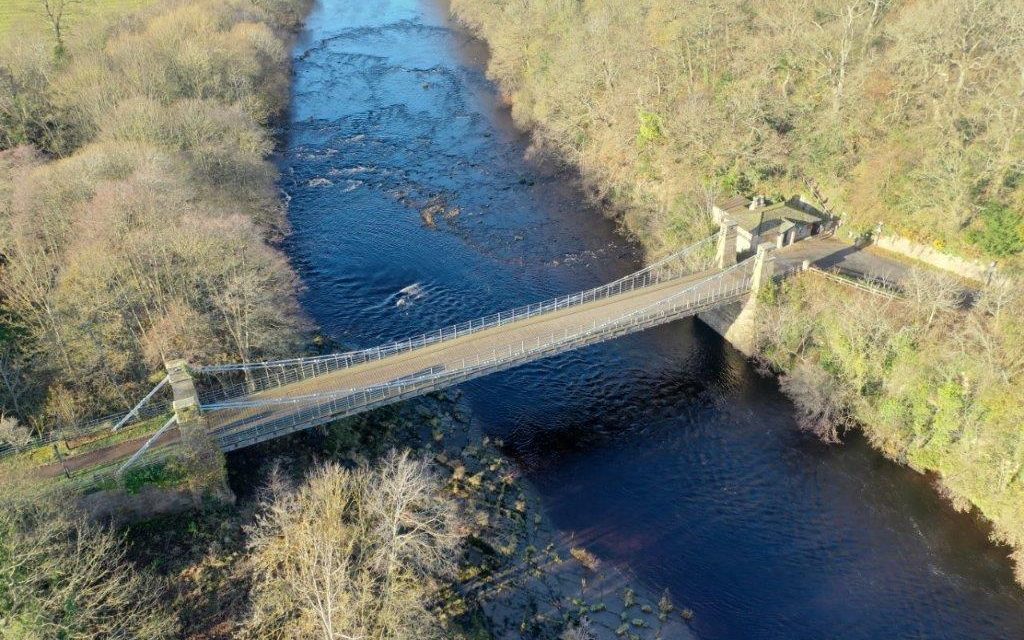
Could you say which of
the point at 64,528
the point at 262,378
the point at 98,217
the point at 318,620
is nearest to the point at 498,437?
the point at 262,378

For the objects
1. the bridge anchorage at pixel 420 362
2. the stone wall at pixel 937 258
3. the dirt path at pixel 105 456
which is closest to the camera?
the dirt path at pixel 105 456

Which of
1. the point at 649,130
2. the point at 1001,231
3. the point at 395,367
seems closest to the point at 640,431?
the point at 395,367

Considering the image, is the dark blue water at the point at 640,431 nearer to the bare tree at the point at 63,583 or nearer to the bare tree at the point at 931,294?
the bare tree at the point at 931,294

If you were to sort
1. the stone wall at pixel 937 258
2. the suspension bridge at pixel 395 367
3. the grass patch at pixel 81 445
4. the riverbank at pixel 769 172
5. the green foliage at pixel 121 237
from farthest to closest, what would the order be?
the stone wall at pixel 937 258 < the riverbank at pixel 769 172 < the green foliage at pixel 121 237 < the suspension bridge at pixel 395 367 < the grass patch at pixel 81 445

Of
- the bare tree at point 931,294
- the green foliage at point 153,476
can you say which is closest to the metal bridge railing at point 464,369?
the green foliage at point 153,476

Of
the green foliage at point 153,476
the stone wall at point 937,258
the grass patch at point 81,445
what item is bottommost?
the green foliage at point 153,476

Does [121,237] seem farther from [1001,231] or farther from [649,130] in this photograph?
[1001,231]
